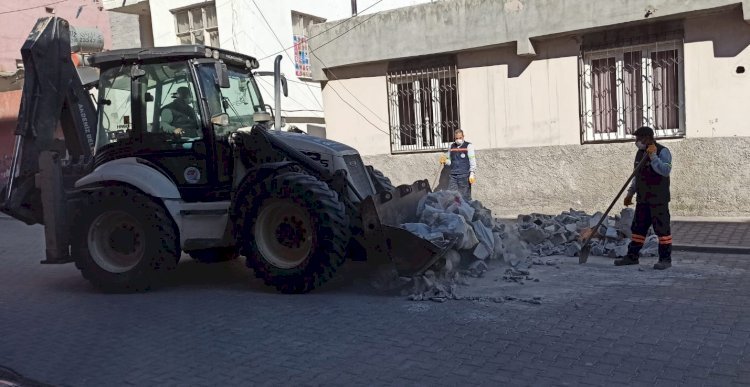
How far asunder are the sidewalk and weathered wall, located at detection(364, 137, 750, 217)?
580 mm

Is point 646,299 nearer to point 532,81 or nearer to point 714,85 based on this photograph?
point 714,85

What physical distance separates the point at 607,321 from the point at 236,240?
3.92 metres

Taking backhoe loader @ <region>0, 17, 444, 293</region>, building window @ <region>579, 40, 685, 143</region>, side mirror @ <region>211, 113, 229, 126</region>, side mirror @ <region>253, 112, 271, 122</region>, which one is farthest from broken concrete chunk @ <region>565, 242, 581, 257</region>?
side mirror @ <region>211, 113, 229, 126</region>

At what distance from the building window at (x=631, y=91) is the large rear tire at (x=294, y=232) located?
7090mm

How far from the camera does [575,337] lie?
5.05 meters

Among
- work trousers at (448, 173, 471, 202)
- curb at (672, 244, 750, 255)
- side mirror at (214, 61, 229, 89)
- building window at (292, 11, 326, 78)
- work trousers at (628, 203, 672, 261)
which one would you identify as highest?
building window at (292, 11, 326, 78)

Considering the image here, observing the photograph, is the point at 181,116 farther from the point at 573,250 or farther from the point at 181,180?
the point at 573,250

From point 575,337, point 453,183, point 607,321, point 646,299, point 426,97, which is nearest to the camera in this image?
point 575,337

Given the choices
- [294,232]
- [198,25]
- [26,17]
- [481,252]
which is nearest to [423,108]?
[481,252]

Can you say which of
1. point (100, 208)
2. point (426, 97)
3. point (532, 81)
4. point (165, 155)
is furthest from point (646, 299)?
point (426, 97)

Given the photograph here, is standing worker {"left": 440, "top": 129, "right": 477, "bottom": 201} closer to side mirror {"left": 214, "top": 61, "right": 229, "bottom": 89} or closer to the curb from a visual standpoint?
the curb

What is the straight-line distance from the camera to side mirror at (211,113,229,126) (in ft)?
24.3

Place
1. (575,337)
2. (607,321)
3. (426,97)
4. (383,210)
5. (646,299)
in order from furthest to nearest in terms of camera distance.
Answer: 1. (426,97)
2. (383,210)
3. (646,299)
4. (607,321)
5. (575,337)

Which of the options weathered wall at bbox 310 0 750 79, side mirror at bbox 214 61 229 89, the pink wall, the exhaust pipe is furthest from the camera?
the pink wall
